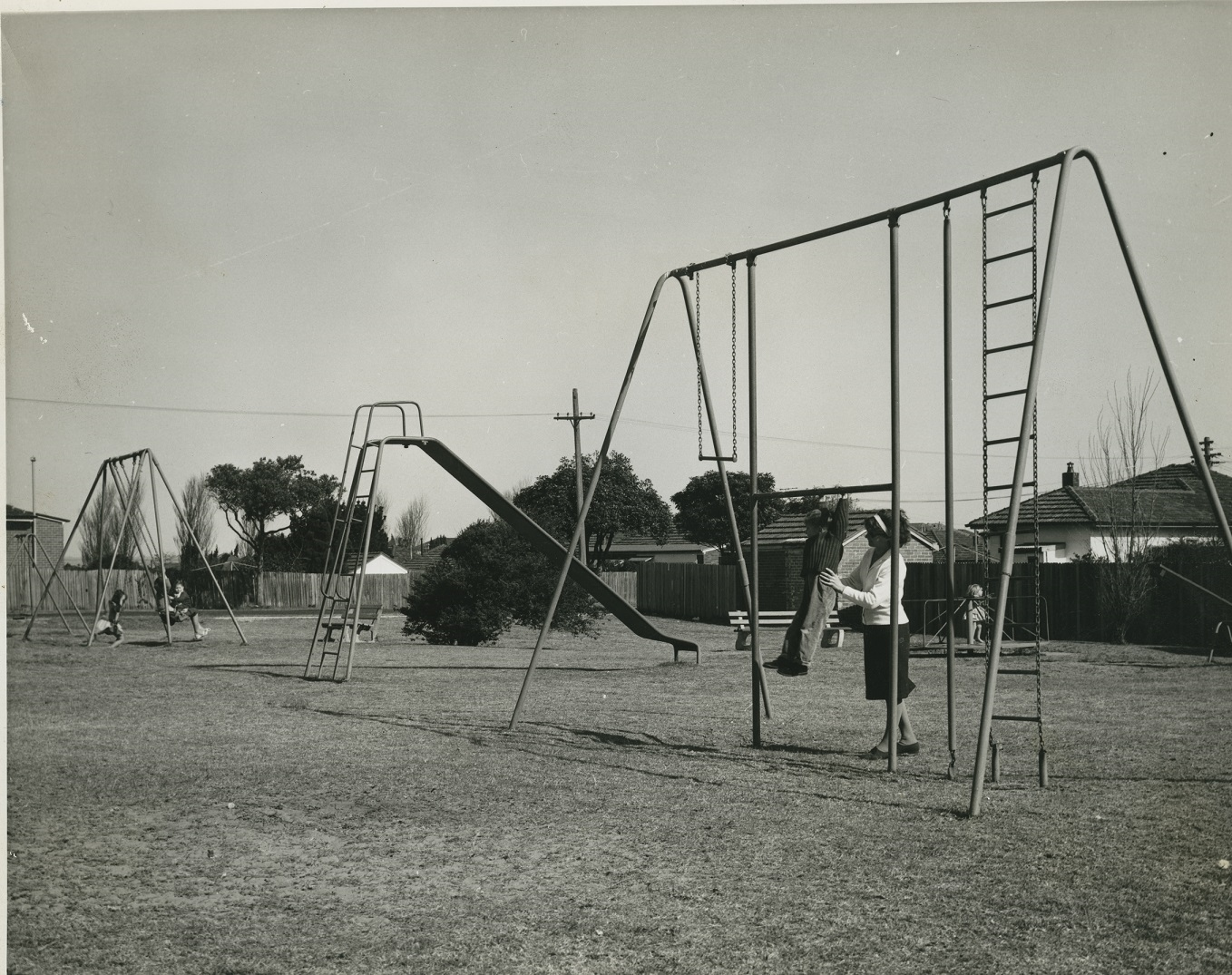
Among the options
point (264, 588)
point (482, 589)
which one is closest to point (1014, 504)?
point (482, 589)

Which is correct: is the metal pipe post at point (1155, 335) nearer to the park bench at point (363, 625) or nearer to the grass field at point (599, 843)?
the grass field at point (599, 843)

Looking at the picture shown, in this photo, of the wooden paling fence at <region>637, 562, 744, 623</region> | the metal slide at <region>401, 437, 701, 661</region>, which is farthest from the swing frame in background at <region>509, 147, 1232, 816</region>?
the wooden paling fence at <region>637, 562, 744, 623</region>

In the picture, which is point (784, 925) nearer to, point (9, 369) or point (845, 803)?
point (845, 803)

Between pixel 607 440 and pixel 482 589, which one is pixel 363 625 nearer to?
pixel 482 589

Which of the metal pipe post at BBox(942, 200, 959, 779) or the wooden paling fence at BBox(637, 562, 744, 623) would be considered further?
the wooden paling fence at BBox(637, 562, 744, 623)

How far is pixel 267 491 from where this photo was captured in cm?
6378

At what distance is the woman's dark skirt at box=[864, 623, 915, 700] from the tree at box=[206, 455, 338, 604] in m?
57.4

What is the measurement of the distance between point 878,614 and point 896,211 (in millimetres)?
2732

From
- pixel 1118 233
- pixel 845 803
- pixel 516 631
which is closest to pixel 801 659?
pixel 845 803

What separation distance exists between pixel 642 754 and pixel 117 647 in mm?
14222

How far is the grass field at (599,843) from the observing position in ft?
14.0

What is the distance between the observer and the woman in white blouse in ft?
26.2

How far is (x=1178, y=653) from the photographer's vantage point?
2122 cm

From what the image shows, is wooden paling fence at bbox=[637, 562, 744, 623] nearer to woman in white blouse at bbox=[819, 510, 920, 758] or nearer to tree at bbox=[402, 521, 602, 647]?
tree at bbox=[402, 521, 602, 647]
